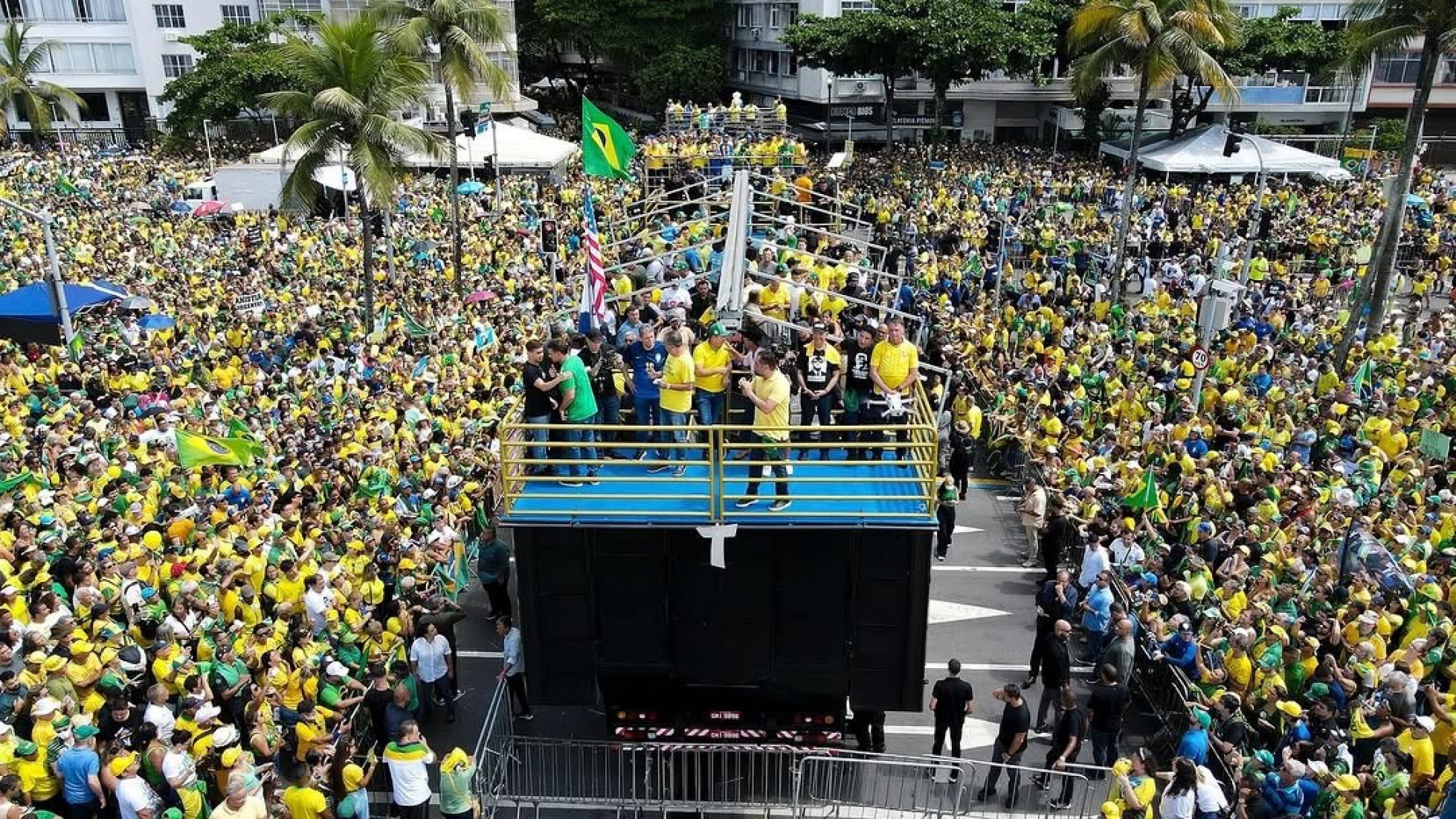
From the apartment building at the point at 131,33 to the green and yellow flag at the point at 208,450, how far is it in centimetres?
4854

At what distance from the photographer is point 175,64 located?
6091cm

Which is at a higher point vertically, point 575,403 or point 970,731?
point 575,403

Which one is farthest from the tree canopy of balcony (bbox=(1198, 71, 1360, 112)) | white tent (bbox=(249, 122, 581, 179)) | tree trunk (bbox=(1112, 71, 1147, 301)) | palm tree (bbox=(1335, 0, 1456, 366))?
balcony (bbox=(1198, 71, 1360, 112))

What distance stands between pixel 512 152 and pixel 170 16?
34.5 m

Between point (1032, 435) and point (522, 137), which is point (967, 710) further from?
point (522, 137)

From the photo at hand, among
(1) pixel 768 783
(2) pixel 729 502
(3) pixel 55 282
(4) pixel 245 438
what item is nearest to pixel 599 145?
(4) pixel 245 438

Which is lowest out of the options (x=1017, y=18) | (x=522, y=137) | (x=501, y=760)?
(x=501, y=760)

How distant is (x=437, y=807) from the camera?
Answer: 34.8ft

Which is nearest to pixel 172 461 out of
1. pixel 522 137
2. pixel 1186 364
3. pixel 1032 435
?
pixel 1032 435

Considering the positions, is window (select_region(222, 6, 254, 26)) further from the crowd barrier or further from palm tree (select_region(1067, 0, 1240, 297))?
the crowd barrier

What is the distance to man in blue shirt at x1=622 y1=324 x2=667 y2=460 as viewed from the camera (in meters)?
11.0

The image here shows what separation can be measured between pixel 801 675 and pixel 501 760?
322 centimetres

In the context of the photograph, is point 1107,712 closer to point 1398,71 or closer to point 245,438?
point 245,438

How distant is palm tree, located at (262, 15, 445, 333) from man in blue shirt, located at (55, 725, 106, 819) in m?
14.5
